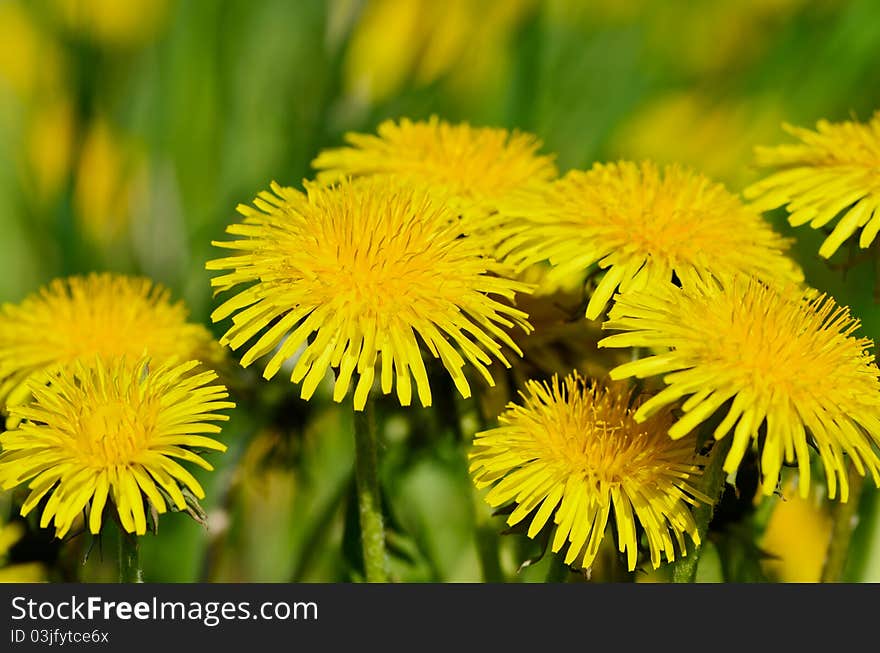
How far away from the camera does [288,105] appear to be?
27.7 inches

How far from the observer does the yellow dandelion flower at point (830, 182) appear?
40 cm

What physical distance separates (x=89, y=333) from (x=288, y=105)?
32cm

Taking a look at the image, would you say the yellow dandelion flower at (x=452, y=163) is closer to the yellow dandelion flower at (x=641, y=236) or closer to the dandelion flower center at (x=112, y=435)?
the yellow dandelion flower at (x=641, y=236)

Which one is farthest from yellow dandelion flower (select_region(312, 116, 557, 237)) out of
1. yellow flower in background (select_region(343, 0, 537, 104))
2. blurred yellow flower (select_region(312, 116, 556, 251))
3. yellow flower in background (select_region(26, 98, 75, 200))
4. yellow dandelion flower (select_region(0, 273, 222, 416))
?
yellow flower in background (select_region(26, 98, 75, 200))

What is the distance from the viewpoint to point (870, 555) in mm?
530

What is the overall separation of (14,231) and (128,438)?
18.3 inches

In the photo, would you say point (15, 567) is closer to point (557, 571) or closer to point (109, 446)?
point (109, 446)

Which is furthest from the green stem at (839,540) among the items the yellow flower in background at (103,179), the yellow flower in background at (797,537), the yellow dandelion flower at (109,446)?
the yellow flower in background at (103,179)

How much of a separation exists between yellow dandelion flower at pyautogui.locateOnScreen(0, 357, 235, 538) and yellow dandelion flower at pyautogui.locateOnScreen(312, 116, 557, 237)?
0.47ft

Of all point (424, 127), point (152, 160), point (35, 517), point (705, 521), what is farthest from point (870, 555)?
point (152, 160)

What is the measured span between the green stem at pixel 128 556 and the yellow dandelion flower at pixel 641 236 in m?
0.19

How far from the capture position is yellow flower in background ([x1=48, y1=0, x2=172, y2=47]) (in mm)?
678

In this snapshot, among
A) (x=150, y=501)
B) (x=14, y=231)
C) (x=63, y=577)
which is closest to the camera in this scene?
(x=150, y=501)

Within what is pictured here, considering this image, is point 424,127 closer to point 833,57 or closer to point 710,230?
point 710,230
